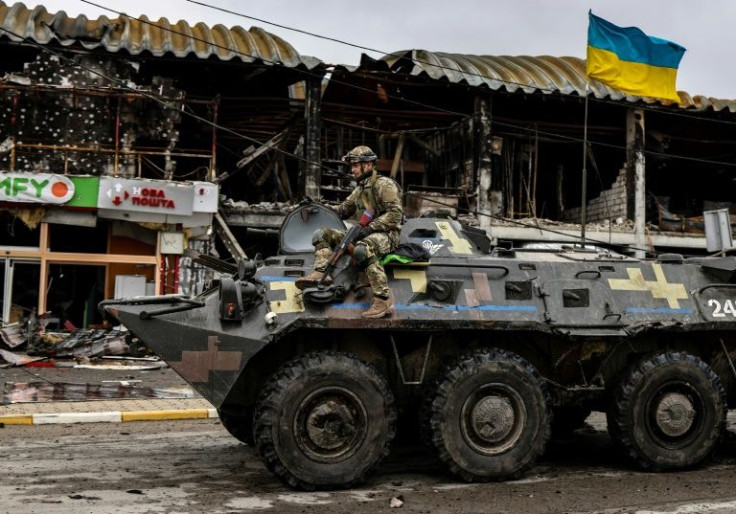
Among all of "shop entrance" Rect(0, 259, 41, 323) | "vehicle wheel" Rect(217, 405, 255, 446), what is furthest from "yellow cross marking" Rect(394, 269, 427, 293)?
"shop entrance" Rect(0, 259, 41, 323)

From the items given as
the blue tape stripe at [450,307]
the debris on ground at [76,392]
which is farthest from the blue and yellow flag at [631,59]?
the blue tape stripe at [450,307]

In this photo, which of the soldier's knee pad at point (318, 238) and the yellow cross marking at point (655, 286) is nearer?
the soldier's knee pad at point (318, 238)

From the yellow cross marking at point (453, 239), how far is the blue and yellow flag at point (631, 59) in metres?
9.58

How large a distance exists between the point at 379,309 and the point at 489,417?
1187 mm

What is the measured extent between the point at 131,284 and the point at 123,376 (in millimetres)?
3304

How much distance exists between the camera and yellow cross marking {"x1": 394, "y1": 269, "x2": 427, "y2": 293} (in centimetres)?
704

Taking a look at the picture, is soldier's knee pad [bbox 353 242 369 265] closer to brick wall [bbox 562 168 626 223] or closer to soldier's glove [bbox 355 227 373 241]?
soldier's glove [bbox 355 227 373 241]

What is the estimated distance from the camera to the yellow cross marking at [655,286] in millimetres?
7691

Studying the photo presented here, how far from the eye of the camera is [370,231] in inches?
283

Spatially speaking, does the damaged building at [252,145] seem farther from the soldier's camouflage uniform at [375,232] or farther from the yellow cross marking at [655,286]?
the soldier's camouflage uniform at [375,232]

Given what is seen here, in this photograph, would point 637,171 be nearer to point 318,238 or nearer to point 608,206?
point 608,206

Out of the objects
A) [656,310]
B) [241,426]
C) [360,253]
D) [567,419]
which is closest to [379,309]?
[360,253]

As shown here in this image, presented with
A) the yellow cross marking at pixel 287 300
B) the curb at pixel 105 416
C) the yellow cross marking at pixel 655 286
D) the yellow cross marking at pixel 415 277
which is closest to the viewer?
the yellow cross marking at pixel 287 300

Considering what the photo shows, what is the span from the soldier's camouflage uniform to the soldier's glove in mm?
31
